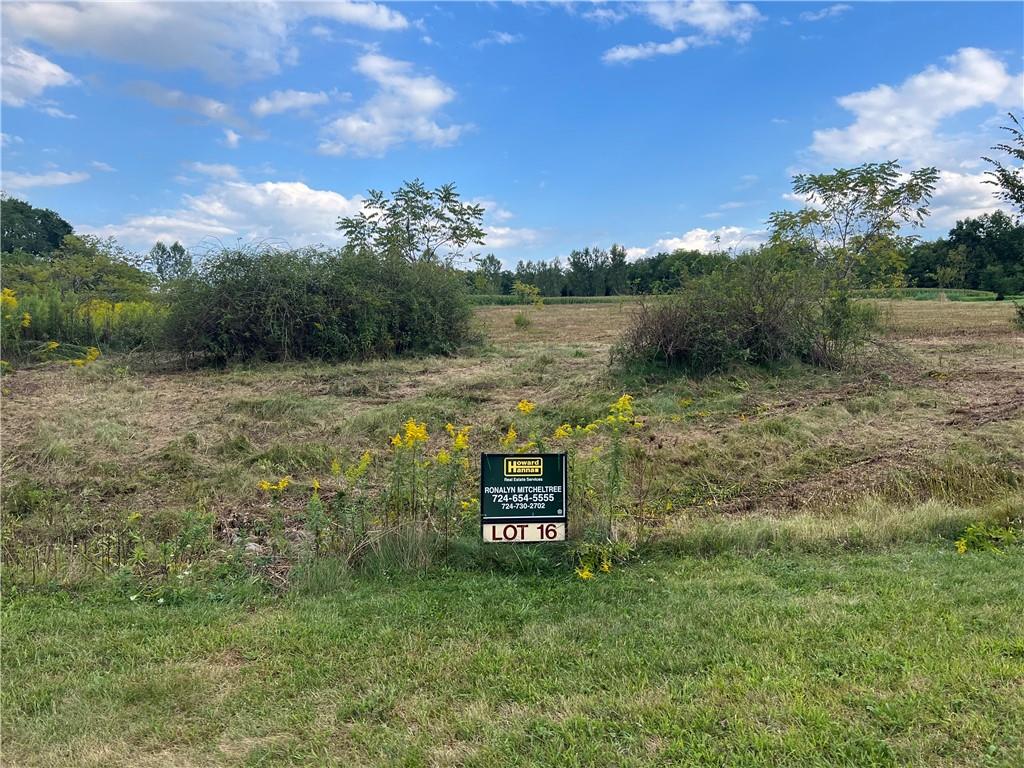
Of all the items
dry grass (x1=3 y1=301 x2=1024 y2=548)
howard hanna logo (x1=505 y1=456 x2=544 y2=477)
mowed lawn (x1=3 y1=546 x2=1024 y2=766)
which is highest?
howard hanna logo (x1=505 y1=456 x2=544 y2=477)

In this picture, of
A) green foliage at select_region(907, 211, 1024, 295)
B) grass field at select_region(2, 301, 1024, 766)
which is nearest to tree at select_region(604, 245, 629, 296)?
green foliage at select_region(907, 211, 1024, 295)

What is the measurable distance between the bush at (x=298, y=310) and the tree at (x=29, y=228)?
39.7 metres

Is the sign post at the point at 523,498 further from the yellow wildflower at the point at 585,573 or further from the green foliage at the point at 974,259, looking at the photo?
the green foliage at the point at 974,259

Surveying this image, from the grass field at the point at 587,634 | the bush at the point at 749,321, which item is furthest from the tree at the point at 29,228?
the grass field at the point at 587,634

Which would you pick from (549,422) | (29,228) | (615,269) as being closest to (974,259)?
(615,269)

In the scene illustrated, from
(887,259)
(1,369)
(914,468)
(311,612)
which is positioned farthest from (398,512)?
(1,369)

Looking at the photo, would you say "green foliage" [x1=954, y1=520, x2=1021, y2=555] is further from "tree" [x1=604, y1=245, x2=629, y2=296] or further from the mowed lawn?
"tree" [x1=604, y1=245, x2=629, y2=296]

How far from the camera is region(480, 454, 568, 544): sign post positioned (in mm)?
3723

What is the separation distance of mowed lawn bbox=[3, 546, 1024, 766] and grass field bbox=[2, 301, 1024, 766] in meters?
0.01

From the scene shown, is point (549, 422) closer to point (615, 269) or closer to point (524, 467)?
point (524, 467)

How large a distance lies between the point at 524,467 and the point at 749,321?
8.15 meters

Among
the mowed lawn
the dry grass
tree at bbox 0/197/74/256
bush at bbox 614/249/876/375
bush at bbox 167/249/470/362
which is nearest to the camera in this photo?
the mowed lawn

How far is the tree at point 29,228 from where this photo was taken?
150 ft

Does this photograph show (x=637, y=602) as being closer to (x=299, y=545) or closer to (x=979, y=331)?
(x=299, y=545)
